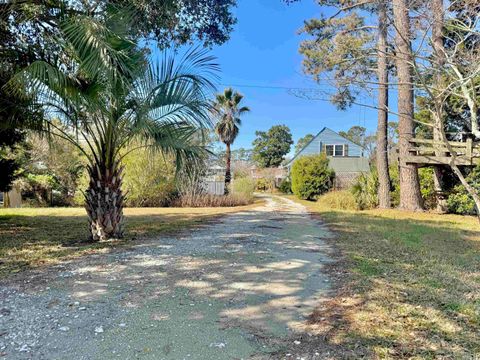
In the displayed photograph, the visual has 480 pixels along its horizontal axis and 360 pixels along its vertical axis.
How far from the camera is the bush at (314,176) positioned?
22.1 m

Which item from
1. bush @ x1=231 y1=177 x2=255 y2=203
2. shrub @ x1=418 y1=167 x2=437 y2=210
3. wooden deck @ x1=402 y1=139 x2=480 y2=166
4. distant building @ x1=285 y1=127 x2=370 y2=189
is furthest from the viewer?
distant building @ x1=285 y1=127 x2=370 y2=189

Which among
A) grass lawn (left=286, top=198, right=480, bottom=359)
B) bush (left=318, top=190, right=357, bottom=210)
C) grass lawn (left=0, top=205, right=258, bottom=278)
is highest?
bush (left=318, top=190, right=357, bottom=210)

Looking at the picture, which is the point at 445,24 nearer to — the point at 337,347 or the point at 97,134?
the point at 337,347

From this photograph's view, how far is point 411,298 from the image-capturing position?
364cm

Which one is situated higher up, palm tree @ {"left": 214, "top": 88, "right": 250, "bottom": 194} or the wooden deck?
palm tree @ {"left": 214, "top": 88, "right": 250, "bottom": 194}

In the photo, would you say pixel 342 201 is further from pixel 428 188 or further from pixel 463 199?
pixel 463 199

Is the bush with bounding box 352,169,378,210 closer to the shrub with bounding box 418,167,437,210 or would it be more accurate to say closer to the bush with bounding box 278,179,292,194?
the shrub with bounding box 418,167,437,210

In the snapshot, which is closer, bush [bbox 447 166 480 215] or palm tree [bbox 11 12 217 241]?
palm tree [bbox 11 12 217 241]

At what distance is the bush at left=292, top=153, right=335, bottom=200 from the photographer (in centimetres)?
2211

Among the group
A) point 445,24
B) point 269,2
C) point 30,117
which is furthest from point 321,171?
point 30,117

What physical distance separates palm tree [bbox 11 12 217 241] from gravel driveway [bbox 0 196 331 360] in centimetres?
180

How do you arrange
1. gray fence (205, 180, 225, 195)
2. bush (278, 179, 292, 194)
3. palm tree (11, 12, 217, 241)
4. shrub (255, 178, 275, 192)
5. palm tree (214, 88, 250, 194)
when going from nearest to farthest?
palm tree (11, 12, 217, 241), gray fence (205, 180, 225, 195), palm tree (214, 88, 250, 194), bush (278, 179, 292, 194), shrub (255, 178, 275, 192)

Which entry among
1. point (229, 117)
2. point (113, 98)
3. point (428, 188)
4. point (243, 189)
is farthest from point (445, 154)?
point (229, 117)

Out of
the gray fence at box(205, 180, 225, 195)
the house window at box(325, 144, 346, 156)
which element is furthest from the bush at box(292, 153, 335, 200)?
the house window at box(325, 144, 346, 156)
